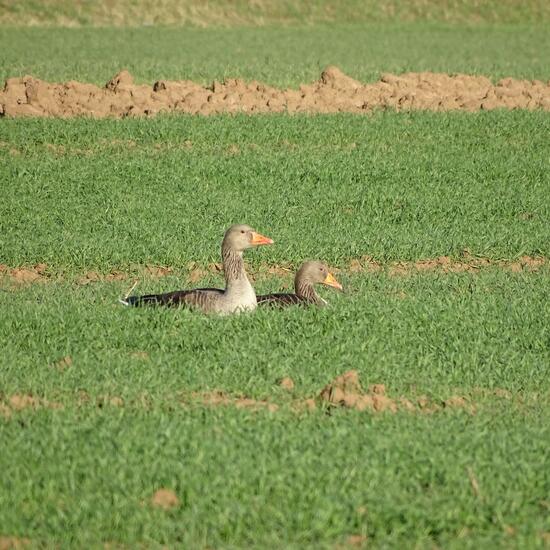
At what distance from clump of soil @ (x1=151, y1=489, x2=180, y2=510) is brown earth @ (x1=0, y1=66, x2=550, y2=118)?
1450 centimetres

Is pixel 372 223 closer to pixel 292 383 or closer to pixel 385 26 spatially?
pixel 292 383

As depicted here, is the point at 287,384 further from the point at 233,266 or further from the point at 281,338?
the point at 233,266

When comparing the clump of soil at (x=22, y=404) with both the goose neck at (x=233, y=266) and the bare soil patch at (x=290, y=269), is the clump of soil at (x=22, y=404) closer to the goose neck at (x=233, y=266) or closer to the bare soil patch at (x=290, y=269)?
the goose neck at (x=233, y=266)

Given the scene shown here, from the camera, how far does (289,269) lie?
14055 millimetres

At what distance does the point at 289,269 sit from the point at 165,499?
22.8 feet

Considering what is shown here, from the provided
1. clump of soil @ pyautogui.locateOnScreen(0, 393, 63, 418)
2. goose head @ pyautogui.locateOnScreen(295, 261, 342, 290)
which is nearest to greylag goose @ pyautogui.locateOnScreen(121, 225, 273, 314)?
goose head @ pyautogui.locateOnScreen(295, 261, 342, 290)

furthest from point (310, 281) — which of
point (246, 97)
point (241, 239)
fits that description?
point (246, 97)

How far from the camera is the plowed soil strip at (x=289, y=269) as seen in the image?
13.6 metres

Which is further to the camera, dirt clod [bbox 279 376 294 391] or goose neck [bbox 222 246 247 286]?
goose neck [bbox 222 246 247 286]

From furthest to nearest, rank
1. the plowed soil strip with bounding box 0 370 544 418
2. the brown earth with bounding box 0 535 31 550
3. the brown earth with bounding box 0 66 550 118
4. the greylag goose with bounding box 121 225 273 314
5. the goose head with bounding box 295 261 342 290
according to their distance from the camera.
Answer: the brown earth with bounding box 0 66 550 118
the goose head with bounding box 295 261 342 290
the greylag goose with bounding box 121 225 273 314
the plowed soil strip with bounding box 0 370 544 418
the brown earth with bounding box 0 535 31 550

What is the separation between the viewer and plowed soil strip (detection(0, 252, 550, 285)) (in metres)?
13.6

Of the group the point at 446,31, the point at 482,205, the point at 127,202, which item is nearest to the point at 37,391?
the point at 127,202

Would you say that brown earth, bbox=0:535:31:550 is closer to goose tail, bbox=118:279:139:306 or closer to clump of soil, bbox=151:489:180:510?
clump of soil, bbox=151:489:180:510

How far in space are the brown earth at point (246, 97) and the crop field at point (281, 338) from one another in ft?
3.12
